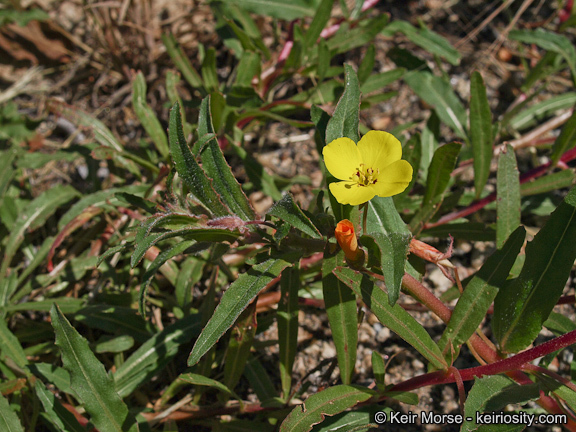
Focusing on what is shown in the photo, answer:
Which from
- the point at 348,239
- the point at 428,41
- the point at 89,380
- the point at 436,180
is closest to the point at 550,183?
the point at 436,180

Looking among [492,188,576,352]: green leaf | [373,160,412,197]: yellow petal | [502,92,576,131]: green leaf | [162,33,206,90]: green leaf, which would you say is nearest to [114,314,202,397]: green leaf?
[373,160,412,197]: yellow petal

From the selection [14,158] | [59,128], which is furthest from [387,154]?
[59,128]

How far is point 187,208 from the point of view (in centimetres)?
162

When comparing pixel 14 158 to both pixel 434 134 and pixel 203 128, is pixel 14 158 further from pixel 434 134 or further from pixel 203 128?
pixel 434 134

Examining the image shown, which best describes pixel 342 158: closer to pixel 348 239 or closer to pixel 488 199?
pixel 348 239

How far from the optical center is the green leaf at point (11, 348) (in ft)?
6.36

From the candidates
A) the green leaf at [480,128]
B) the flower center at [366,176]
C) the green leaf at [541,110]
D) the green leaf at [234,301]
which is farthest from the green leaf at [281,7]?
the green leaf at [234,301]

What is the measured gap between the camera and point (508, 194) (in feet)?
6.05

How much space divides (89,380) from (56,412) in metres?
0.25

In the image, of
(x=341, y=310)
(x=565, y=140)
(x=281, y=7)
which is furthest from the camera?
(x=281, y=7)

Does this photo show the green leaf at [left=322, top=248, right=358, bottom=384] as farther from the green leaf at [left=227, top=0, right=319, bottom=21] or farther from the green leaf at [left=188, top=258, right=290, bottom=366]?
the green leaf at [left=227, top=0, right=319, bottom=21]

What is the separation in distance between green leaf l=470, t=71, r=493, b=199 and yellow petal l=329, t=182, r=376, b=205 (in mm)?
930

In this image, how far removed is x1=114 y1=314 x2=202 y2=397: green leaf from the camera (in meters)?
1.93

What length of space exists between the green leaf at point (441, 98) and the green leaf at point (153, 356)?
1.58 metres
